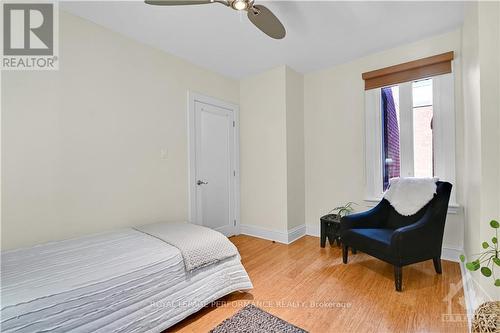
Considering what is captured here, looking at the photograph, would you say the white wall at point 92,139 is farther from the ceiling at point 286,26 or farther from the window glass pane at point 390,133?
the window glass pane at point 390,133

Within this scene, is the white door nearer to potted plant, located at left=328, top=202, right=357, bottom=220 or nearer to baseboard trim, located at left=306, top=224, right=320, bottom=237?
baseboard trim, located at left=306, top=224, right=320, bottom=237

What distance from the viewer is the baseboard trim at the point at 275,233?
10.8 ft

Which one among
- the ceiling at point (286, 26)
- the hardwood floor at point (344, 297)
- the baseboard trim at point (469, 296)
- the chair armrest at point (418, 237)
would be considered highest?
the ceiling at point (286, 26)

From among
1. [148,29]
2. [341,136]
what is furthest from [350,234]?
[148,29]

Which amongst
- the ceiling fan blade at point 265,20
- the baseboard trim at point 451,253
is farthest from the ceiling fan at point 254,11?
the baseboard trim at point 451,253

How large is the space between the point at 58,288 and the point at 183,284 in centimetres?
73

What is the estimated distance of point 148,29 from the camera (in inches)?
93.6

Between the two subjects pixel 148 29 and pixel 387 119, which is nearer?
pixel 148 29

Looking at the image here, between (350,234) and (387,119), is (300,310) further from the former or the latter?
(387,119)

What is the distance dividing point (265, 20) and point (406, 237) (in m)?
2.17

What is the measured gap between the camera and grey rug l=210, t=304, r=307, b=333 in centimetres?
155

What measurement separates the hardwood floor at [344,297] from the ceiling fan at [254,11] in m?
2.24

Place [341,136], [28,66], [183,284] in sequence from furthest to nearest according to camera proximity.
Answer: [341,136], [28,66], [183,284]

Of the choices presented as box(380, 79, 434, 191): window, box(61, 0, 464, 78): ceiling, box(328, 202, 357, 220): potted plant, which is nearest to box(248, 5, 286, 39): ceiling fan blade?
box(61, 0, 464, 78): ceiling
